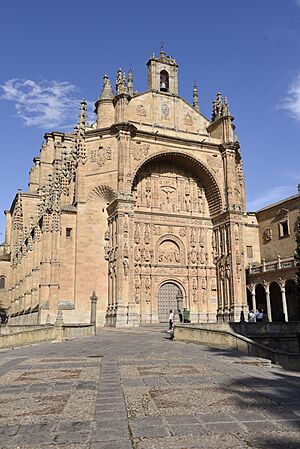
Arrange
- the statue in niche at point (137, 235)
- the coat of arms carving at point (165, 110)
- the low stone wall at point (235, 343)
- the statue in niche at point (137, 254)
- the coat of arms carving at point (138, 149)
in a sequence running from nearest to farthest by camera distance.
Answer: the low stone wall at point (235, 343) → the statue in niche at point (137, 254) → the coat of arms carving at point (138, 149) → the statue in niche at point (137, 235) → the coat of arms carving at point (165, 110)

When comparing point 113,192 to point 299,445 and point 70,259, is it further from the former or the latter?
point 299,445

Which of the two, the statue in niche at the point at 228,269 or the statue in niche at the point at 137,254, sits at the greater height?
the statue in niche at the point at 137,254

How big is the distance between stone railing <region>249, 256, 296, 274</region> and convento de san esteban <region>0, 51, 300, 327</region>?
0.11 meters

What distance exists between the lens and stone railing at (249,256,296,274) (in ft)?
111

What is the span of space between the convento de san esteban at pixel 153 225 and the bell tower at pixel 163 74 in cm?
12

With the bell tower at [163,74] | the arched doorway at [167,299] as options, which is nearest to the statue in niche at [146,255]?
the arched doorway at [167,299]

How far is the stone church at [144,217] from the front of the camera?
30.3m

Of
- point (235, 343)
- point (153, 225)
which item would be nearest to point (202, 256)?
point (153, 225)

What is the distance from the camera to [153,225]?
3425 centimetres

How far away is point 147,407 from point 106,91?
1270 inches

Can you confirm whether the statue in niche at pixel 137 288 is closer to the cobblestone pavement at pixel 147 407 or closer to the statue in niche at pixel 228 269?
the statue in niche at pixel 228 269

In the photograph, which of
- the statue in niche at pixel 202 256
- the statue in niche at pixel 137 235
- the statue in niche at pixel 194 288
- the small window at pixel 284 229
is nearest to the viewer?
the statue in niche at pixel 137 235

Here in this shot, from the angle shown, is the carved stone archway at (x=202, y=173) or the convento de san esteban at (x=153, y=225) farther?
the carved stone archway at (x=202, y=173)

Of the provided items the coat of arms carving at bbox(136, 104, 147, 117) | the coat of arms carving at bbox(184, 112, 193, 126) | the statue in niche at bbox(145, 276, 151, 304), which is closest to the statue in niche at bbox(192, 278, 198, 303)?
the statue in niche at bbox(145, 276, 151, 304)
